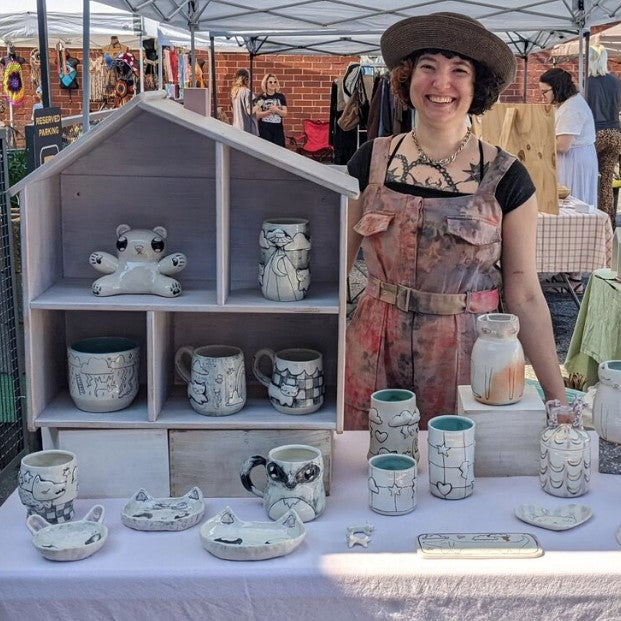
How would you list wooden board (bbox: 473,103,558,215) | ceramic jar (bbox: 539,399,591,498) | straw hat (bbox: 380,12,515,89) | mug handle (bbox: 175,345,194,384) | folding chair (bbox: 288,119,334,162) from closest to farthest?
ceramic jar (bbox: 539,399,591,498) < mug handle (bbox: 175,345,194,384) < straw hat (bbox: 380,12,515,89) < wooden board (bbox: 473,103,558,215) < folding chair (bbox: 288,119,334,162)

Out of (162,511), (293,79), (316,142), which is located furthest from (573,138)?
(293,79)

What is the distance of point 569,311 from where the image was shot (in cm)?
545

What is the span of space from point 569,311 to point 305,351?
4.21 meters

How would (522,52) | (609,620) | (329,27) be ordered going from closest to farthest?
(609,620) < (329,27) < (522,52)

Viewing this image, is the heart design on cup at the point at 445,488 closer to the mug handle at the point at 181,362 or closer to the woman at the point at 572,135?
the mug handle at the point at 181,362

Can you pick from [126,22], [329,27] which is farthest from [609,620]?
[126,22]

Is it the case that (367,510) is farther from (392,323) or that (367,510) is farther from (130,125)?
(130,125)

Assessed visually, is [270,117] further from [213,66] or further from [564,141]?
[564,141]

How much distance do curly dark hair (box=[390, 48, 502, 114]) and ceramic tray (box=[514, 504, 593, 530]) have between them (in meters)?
0.89

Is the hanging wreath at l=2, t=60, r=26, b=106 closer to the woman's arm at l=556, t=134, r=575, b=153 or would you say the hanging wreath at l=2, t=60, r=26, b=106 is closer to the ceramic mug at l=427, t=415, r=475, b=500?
the woman's arm at l=556, t=134, r=575, b=153

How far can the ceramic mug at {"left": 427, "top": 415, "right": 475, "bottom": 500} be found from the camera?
141 cm

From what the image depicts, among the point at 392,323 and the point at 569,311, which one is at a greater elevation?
the point at 392,323

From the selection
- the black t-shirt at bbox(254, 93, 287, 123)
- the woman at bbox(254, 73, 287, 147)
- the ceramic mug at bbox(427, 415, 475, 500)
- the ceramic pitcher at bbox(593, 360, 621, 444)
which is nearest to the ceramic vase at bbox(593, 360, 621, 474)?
the ceramic pitcher at bbox(593, 360, 621, 444)

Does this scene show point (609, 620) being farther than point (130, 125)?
No
